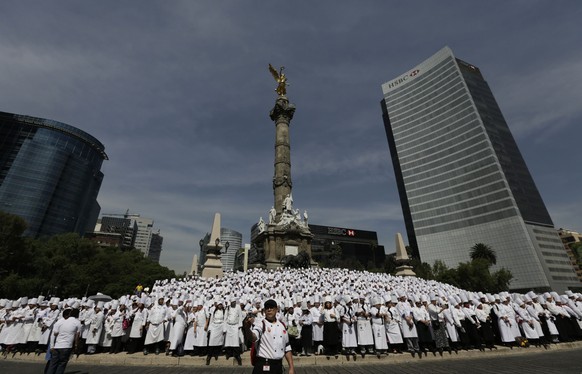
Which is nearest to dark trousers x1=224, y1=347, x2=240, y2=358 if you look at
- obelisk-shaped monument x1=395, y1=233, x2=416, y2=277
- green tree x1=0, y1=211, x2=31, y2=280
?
obelisk-shaped monument x1=395, y1=233, x2=416, y2=277

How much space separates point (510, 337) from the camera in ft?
30.7

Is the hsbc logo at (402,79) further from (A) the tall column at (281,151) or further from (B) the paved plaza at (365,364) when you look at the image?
(B) the paved plaza at (365,364)

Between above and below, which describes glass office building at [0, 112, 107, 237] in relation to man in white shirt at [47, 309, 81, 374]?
above

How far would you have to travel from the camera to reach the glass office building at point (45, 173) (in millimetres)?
70875

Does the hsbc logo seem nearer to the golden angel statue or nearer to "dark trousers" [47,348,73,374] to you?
the golden angel statue

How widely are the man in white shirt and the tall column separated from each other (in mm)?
23911

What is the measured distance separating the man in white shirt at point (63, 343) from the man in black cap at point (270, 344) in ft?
15.0

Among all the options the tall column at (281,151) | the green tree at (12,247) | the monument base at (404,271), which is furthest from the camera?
the tall column at (281,151)

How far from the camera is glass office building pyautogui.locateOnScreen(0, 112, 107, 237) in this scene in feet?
233

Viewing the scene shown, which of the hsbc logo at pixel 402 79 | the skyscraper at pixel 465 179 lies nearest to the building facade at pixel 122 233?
the skyscraper at pixel 465 179

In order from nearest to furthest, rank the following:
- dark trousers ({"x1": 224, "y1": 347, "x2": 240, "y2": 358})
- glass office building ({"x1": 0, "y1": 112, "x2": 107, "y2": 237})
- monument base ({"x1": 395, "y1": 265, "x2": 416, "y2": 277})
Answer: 1. dark trousers ({"x1": 224, "y1": 347, "x2": 240, "y2": 358})
2. monument base ({"x1": 395, "y1": 265, "x2": 416, "y2": 277})
3. glass office building ({"x1": 0, "y1": 112, "x2": 107, "y2": 237})

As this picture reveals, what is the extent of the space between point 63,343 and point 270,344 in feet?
16.1

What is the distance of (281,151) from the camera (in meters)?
34.3

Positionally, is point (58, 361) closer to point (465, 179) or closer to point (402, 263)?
point (402, 263)
